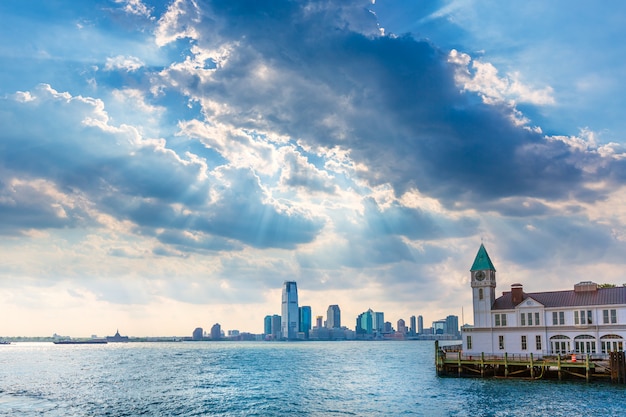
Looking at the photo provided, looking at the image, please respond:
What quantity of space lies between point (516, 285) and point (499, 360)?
1651 centimetres

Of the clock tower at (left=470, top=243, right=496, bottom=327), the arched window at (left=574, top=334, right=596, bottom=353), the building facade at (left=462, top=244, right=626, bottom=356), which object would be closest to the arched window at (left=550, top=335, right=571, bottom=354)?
the building facade at (left=462, top=244, right=626, bottom=356)

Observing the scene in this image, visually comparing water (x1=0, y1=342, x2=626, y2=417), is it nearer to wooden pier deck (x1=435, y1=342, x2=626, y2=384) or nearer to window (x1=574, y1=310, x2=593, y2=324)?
wooden pier deck (x1=435, y1=342, x2=626, y2=384)

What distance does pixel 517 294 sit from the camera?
94688 mm

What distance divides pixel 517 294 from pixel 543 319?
6.81 metres

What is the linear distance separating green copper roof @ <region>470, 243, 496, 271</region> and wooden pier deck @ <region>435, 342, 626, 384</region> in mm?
14952

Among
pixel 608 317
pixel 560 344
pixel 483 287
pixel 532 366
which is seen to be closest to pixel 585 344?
pixel 560 344

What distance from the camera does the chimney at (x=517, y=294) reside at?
93.8m

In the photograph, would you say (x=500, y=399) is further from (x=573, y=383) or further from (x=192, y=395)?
(x=192, y=395)

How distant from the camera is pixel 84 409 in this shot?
218ft

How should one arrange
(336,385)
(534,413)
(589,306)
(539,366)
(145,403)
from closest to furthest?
1. (534,413)
2. (145,403)
3. (539,366)
4. (589,306)
5. (336,385)

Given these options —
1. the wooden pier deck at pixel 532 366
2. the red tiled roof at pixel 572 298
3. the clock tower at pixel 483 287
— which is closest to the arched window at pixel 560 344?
the wooden pier deck at pixel 532 366

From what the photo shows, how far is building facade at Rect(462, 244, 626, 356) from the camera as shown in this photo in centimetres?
8362

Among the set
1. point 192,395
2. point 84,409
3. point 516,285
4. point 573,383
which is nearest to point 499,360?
point 573,383

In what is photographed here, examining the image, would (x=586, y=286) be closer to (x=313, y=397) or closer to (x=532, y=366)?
(x=532, y=366)
